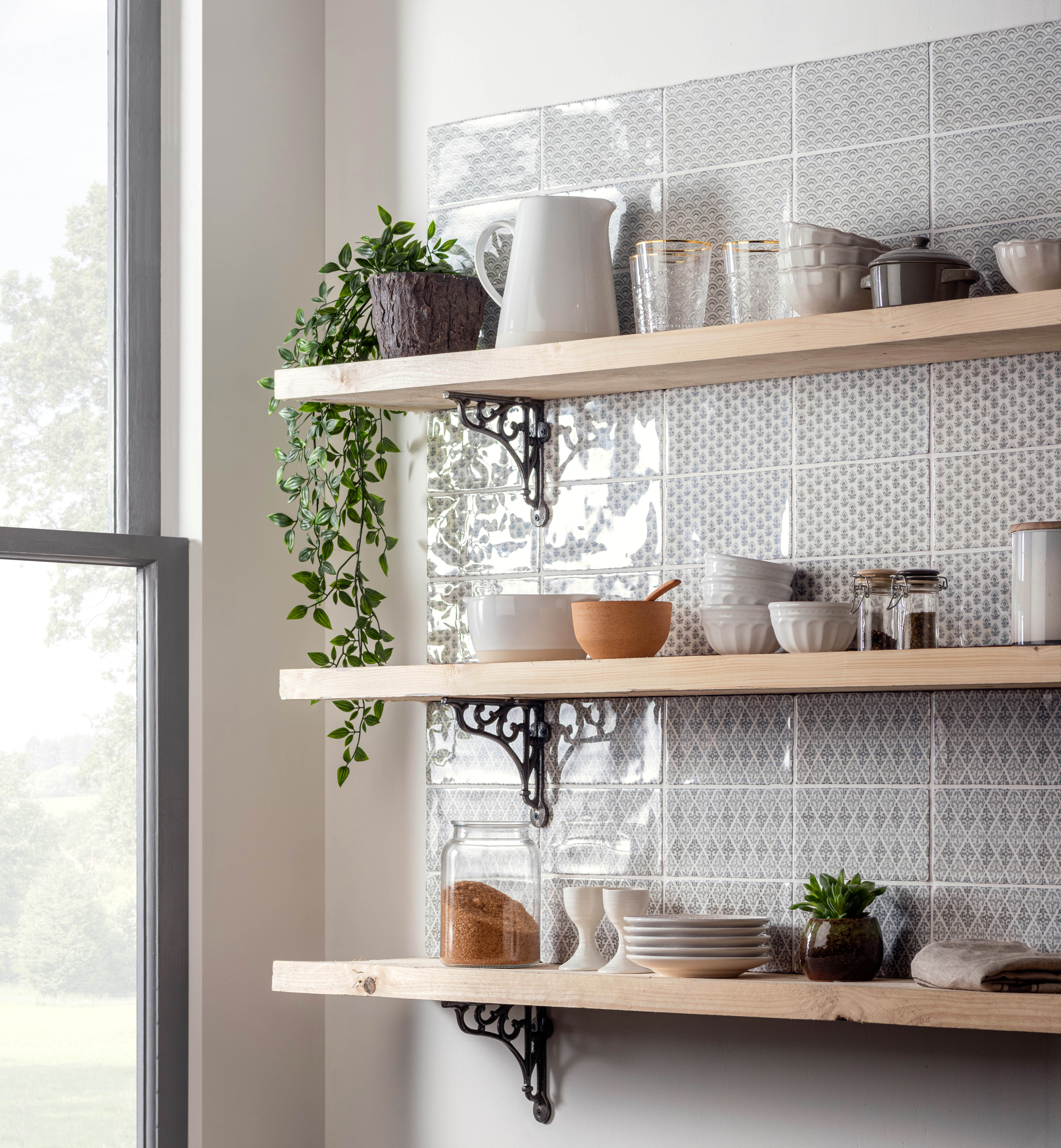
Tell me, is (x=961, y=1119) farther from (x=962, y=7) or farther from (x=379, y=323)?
(x=962, y=7)

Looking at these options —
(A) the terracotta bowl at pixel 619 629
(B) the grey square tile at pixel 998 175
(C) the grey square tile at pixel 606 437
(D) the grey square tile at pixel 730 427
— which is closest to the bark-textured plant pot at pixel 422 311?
(C) the grey square tile at pixel 606 437

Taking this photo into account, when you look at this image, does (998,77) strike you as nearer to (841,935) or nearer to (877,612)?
(877,612)

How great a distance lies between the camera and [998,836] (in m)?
1.73

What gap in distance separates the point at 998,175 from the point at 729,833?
3.00 ft

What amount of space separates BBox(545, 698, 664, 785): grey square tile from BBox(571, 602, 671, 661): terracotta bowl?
21cm

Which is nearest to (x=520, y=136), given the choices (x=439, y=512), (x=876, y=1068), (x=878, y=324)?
(x=439, y=512)

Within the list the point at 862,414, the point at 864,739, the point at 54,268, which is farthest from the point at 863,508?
the point at 54,268

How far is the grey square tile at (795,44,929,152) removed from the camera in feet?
6.03

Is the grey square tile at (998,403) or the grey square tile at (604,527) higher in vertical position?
the grey square tile at (998,403)

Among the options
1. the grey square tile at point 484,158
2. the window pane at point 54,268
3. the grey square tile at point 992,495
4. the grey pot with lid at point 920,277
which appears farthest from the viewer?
the grey square tile at point 484,158

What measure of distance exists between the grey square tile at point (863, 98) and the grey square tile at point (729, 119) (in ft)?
0.08

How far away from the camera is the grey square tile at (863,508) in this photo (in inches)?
71.4

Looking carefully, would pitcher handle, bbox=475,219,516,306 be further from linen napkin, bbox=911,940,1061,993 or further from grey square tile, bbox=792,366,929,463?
linen napkin, bbox=911,940,1061,993

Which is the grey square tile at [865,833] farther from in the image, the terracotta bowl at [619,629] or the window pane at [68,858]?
the window pane at [68,858]
